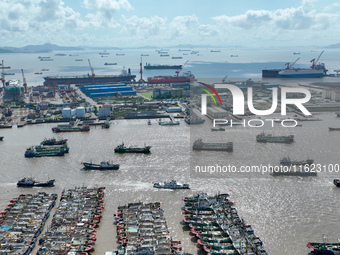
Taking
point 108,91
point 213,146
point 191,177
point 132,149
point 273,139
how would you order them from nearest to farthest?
point 191,177, point 132,149, point 213,146, point 273,139, point 108,91

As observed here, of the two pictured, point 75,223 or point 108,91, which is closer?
point 75,223

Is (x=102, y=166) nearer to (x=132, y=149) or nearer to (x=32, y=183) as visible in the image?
(x=132, y=149)

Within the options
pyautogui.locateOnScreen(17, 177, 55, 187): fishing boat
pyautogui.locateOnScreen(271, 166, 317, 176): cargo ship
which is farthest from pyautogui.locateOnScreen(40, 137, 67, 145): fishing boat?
pyautogui.locateOnScreen(271, 166, 317, 176): cargo ship

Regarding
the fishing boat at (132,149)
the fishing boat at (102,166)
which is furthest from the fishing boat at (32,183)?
the fishing boat at (132,149)

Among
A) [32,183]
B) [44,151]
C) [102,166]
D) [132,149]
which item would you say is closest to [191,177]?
[102,166]

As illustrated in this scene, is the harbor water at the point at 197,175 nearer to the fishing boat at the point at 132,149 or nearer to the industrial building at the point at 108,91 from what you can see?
the fishing boat at the point at 132,149

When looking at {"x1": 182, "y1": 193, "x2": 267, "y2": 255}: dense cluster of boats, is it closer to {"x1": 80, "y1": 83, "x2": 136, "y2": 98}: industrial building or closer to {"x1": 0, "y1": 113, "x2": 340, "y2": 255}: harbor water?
{"x1": 0, "y1": 113, "x2": 340, "y2": 255}: harbor water

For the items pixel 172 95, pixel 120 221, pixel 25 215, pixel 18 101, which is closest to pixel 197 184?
pixel 120 221

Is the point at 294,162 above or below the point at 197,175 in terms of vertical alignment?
above
